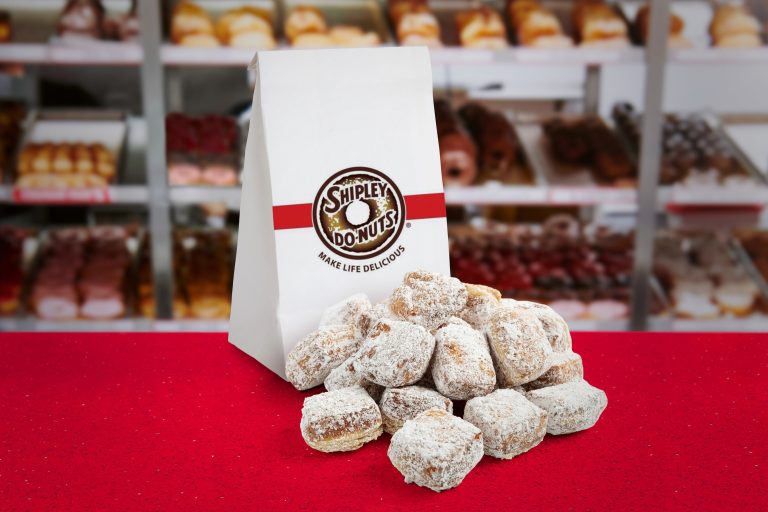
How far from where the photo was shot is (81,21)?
2.49 metres

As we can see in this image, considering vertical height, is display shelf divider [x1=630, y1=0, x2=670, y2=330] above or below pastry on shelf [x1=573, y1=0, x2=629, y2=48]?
below

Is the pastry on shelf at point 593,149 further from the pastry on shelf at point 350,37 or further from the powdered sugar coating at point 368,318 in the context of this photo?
the powdered sugar coating at point 368,318

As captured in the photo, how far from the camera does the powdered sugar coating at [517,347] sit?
0.87 metres

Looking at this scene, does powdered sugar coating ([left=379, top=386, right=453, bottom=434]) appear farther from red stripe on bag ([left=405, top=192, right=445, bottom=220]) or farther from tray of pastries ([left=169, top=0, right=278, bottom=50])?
tray of pastries ([left=169, top=0, right=278, bottom=50])

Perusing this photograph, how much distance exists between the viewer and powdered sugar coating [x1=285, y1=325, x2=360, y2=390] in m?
0.95

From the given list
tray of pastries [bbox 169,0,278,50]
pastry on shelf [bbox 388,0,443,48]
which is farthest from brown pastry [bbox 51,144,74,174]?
pastry on shelf [bbox 388,0,443,48]

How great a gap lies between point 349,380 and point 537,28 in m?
2.04

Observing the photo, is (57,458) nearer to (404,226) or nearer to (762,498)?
(404,226)

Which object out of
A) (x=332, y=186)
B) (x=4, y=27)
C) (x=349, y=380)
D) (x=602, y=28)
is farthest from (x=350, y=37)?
(x=349, y=380)

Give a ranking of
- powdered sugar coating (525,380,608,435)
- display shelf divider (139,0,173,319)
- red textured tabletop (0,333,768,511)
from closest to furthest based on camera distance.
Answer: red textured tabletop (0,333,768,511) → powdered sugar coating (525,380,608,435) → display shelf divider (139,0,173,319)

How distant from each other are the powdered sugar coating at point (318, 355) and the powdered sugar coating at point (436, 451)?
0.21 metres

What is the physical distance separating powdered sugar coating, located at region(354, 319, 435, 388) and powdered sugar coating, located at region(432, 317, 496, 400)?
0.06ft

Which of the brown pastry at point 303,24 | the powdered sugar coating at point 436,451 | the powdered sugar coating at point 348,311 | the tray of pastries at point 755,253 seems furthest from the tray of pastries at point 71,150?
the tray of pastries at point 755,253

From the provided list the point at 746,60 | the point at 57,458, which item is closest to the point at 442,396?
the point at 57,458
